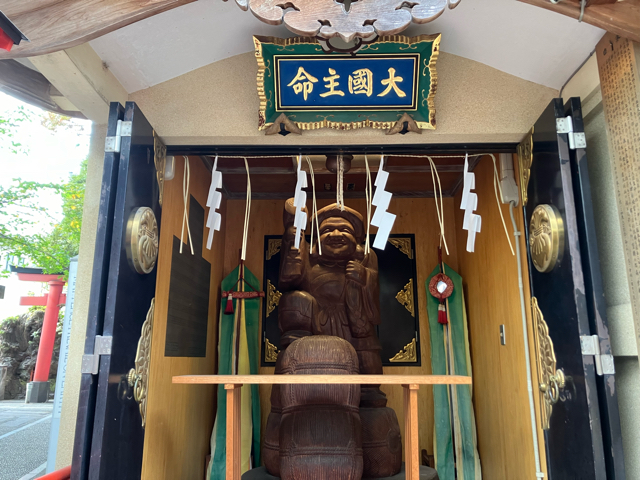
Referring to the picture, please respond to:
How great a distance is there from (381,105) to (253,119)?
0.70 m

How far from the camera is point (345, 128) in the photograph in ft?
8.23

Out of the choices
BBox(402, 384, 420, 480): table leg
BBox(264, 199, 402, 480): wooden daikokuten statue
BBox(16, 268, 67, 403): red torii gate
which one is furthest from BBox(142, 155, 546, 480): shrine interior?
BBox(16, 268, 67, 403): red torii gate

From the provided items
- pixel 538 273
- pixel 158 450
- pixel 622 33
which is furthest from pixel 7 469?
pixel 622 33

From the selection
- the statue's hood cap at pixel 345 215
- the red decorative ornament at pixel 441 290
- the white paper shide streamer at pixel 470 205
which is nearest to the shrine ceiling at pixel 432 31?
the white paper shide streamer at pixel 470 205

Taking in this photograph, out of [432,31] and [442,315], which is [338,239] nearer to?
[442,315]

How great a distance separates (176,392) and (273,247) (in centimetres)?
173

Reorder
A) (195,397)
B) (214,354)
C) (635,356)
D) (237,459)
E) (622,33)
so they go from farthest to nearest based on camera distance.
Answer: (214,354), (195,397), (237,459), (635,356), (622,33)

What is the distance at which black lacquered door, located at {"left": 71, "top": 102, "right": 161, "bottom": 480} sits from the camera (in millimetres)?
1859

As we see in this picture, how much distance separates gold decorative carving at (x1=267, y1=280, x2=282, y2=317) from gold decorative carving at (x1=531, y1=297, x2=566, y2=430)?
8.12 feet

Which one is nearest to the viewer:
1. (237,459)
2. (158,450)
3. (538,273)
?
(237,459)

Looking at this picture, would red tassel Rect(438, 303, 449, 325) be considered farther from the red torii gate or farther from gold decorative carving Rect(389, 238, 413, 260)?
the red torii gate

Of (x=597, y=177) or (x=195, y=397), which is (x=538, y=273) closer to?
(x=597, y=177)

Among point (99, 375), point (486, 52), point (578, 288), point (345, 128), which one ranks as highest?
point (486, 52)

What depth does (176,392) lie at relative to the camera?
3.18 metres
